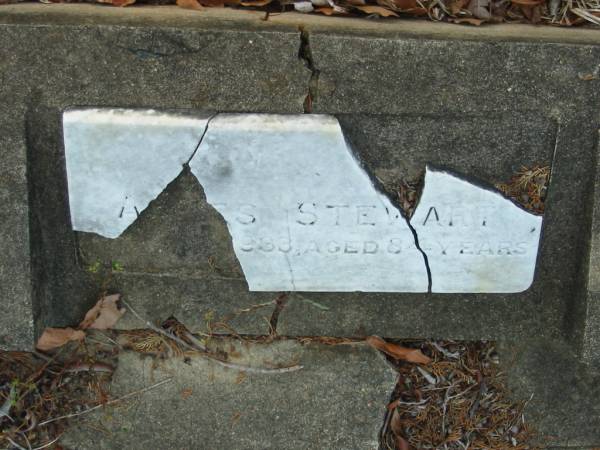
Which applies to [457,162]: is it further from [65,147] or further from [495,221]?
[65,147]

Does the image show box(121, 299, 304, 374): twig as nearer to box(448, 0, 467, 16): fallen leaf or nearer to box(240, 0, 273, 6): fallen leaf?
box(240, 0, 273, 6): fallen leaf

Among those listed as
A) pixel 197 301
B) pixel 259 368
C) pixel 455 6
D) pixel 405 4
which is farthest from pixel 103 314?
pixel 455 6

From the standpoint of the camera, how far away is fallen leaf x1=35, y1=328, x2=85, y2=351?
188 cm

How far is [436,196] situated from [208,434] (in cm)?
116

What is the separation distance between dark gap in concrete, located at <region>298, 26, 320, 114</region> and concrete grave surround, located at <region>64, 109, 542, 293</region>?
43 mm

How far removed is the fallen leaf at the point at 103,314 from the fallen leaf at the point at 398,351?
2.85 feet

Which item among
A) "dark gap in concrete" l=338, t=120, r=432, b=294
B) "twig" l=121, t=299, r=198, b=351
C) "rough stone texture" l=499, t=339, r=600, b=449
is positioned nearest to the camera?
A: "dark gap in concrete" l=338, t=120, r=432, b=294

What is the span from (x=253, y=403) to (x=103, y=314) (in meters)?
0.61

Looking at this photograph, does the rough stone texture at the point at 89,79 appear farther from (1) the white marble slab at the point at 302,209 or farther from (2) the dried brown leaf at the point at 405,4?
(2) the dried brown leaf at the point at 405,4

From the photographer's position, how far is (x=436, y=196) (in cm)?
178

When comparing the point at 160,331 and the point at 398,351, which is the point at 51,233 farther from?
the point at 398,351

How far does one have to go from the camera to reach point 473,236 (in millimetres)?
1810

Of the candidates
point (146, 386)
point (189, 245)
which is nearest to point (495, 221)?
point (189, 245)

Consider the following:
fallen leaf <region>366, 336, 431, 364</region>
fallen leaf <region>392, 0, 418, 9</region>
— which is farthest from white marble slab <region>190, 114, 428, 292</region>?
fallen leaf <region>392, 0, 418, 9</region>
